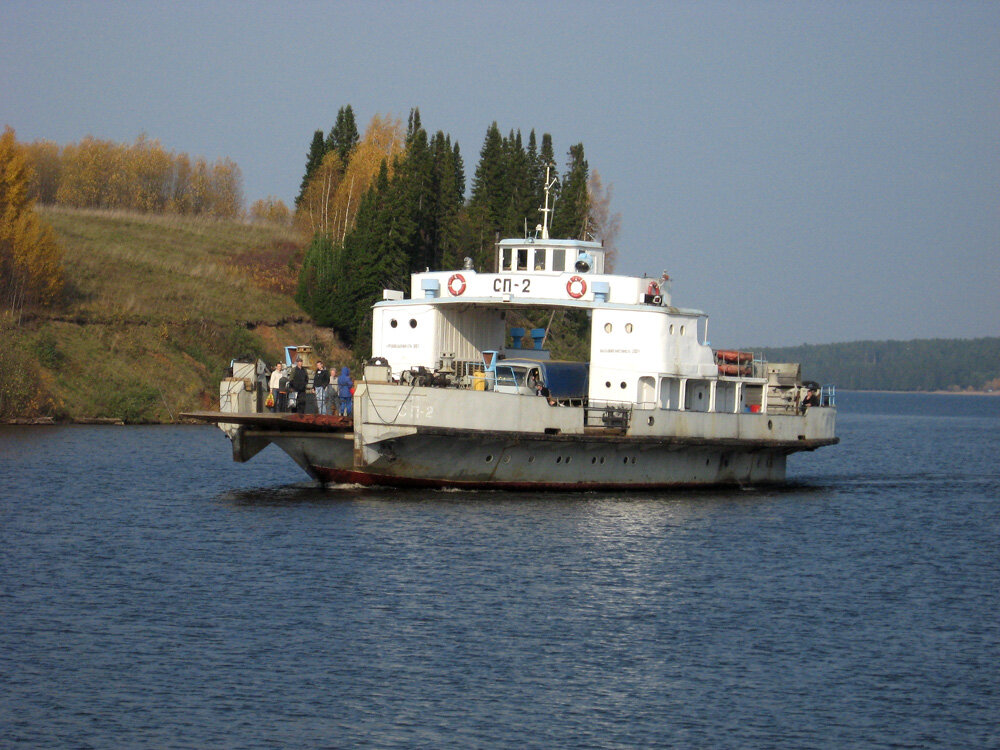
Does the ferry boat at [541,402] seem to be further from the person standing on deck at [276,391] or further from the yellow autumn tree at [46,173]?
the yellow autumn tree at [46,173]

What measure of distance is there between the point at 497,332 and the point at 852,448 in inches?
1359

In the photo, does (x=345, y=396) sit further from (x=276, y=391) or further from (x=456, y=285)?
(x=456, y=285)

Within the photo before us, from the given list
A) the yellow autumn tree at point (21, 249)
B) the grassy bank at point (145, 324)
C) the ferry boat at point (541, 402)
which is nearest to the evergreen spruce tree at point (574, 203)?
the grassy bank at point (145, 324)

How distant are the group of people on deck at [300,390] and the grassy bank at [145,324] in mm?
23279

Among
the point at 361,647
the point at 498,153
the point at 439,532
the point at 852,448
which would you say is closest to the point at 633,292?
the point at 439,532

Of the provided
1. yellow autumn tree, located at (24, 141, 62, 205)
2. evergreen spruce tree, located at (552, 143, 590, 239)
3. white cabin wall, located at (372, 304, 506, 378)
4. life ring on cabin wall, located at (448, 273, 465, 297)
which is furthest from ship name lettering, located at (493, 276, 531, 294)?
yellow autumn tree, located at (24, 141, 62, 205)

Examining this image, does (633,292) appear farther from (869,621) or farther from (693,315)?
(869,621)

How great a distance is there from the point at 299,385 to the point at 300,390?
18 cm

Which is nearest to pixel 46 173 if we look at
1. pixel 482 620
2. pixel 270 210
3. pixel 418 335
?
pixel 270 210

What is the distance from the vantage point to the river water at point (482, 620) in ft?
52.3

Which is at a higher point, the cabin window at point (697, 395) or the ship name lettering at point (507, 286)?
the ship name lettering at point (507, 286)

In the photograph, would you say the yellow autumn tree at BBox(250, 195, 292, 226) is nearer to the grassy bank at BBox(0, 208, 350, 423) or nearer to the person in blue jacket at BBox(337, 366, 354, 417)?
the grassy bank at BBox(0, 208, 350, 423)

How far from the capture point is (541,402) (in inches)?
1221

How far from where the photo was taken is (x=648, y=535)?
28.5m
